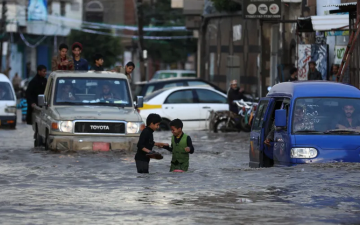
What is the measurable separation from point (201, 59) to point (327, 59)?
26501 millimetres

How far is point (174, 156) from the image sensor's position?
13398 mm

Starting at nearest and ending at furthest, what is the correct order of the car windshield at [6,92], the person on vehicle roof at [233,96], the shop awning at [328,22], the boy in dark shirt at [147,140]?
1. the boy in dark shirt at [147,140]
2. the shop awning at [328,22]
3. the person on vehicle roof at [233,96]
4. the car windshield at [6,92]

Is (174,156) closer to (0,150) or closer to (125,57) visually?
(0,150)

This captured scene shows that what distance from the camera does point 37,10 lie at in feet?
247

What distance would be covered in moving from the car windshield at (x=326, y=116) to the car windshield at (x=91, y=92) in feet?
19.3

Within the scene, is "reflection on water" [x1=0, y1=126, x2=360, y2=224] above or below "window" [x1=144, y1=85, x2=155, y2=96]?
below

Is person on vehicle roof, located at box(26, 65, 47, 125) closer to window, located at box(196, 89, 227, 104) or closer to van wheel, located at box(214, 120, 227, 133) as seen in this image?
van wheel, located at box(214, 120, 227, 133)

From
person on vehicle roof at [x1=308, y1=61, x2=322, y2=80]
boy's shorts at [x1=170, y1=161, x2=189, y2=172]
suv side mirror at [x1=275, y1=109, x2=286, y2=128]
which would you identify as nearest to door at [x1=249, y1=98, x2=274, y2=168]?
suv side mirror at [x1=275, y1=109, x2=286, y2=128]

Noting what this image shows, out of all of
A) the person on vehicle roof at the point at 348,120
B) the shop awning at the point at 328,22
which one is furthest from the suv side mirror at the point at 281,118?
the shop awning at the point at 328,22

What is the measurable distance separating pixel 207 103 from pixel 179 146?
1458cm

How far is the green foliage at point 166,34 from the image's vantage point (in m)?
76.4

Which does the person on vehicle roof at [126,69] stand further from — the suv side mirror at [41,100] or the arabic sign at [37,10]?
the arabic sign at [37,10]

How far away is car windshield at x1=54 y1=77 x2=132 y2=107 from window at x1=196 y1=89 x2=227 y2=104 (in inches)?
359

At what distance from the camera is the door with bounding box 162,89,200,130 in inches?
1069
